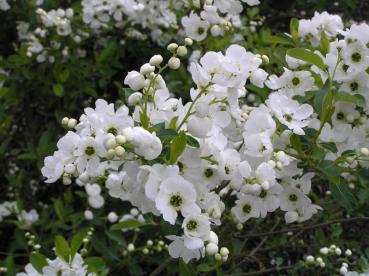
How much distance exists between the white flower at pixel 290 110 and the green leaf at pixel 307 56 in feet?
0.48

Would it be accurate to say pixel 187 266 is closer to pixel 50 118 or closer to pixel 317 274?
pixel 317 274

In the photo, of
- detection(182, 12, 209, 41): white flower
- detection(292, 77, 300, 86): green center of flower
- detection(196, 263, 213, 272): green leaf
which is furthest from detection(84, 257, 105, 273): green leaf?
detection(182, 12, 209, 41): white flower

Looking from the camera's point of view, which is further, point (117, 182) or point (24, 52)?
point (24, 52)

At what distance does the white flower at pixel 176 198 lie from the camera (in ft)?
5.15

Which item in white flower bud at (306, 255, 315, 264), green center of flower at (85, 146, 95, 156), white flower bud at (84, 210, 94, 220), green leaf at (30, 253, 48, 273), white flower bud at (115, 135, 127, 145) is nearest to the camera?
white flower bud at (115, 135, 127, 145)

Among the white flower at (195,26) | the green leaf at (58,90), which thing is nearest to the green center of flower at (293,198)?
the white flower at (195,26)

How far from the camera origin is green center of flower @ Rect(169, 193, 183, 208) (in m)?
1.58

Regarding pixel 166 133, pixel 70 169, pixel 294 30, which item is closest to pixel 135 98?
pixel 166 133

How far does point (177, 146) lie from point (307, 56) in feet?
2.00

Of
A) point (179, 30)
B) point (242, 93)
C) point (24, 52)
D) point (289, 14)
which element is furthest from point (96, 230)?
point (289, 14)

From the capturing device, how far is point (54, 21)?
3596 mm

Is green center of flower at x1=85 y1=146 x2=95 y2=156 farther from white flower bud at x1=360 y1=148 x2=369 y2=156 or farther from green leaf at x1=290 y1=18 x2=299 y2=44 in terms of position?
green leaf at x1=290 y1=18 x2=299 y2=44

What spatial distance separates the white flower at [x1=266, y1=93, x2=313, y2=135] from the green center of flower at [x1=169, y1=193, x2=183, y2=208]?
0.47 meters

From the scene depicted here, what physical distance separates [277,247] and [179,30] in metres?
1.84
